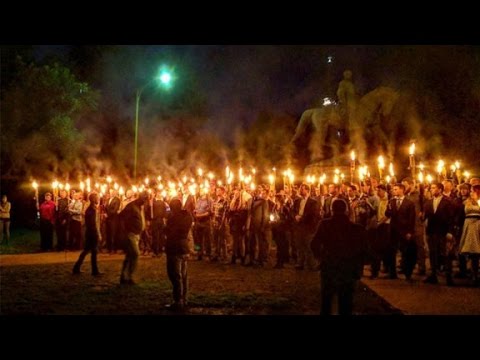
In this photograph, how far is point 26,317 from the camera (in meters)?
8.30

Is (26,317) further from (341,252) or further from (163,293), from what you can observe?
(341,252)

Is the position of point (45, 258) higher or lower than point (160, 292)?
higher

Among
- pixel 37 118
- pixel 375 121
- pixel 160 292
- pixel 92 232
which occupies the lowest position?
pixel 160 292

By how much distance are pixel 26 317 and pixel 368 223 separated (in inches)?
314

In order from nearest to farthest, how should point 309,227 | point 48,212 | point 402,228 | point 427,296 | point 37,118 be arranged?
1. point 427,296
2. point 402,228
3. point 309,227
4. point 48,212
5. point 37,118

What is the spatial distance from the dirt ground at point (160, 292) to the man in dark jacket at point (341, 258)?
2176 millimetres

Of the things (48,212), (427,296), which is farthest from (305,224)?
(48,212)

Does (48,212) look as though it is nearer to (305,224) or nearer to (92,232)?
(92,232)

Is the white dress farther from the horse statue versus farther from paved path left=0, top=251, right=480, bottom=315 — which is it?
the horse statue

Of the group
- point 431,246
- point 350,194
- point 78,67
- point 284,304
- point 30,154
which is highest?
point 78,67

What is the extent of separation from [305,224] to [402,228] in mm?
2846

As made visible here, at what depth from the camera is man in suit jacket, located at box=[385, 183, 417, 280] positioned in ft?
37.8

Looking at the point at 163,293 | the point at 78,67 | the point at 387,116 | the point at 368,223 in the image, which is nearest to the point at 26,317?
the point at 163,293

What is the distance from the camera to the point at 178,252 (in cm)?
888
